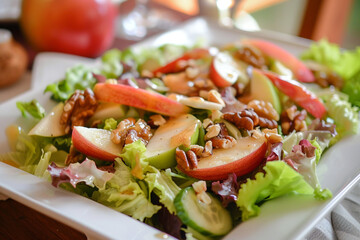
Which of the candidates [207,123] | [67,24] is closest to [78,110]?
[207,123]

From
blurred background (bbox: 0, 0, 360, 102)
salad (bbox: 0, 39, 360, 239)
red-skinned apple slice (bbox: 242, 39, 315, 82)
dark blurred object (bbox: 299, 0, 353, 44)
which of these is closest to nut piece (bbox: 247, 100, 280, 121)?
salad (bbox: 0, 39, 360, 239)

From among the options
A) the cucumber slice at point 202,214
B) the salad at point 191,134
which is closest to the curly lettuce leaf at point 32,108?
the salad at point 191,134

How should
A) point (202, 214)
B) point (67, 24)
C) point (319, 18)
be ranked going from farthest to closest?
point (319, 18)
point (67, 24)
point (202, 214)

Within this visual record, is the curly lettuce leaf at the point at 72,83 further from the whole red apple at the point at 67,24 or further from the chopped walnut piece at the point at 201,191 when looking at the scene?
the chopped walnut piece at the point at 201,191

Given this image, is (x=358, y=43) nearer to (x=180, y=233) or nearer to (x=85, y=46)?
(x=85, y=46)

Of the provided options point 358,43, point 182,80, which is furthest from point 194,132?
point 358,43

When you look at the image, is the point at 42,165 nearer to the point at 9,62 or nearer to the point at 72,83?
the point at 72,83

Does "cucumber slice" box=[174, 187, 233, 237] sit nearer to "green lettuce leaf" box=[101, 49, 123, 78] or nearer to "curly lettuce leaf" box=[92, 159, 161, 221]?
"curly lettuce leaf" box=[92, 159, 161, 221]
